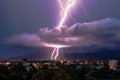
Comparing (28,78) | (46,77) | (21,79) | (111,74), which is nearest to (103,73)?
(111,74)

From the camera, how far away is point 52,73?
1695 inches

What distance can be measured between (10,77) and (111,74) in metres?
27.6

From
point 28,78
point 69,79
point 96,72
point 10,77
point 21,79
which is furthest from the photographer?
point 96,72

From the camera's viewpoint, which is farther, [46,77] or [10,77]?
[10,77]

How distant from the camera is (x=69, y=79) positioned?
124ft

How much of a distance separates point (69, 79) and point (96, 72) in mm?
28120

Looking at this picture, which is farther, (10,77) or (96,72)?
(96,72)

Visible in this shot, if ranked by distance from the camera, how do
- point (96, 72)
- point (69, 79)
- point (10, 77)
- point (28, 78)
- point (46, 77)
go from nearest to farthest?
point (69, 79)
point (46, 77)
point (10, 77)
point (28, 78)
point (96, 72)

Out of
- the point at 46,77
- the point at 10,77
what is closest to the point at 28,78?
the point at 10,77

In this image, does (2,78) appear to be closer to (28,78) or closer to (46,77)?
(46,77)

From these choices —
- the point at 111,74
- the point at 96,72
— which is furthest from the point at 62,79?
the point at 111,74

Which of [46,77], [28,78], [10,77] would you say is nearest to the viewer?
[46,77]

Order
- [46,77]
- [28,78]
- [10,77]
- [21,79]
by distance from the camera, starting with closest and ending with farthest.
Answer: [46,77]
[10,77]
[21,79]
[28,78]

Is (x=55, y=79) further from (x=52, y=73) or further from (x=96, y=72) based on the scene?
(x=96, y=72)
